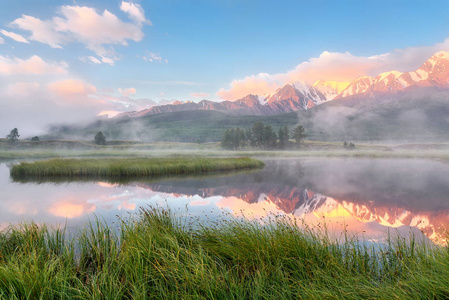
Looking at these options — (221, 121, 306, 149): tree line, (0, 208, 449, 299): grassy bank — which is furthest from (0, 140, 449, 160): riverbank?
(0, 208, 449, 299): grassy bank

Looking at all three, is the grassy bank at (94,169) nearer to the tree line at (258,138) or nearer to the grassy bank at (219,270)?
the grassy bank at (219,270)

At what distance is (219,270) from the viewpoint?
4953 mm

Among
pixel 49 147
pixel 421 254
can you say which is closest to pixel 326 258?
pixel 421 254

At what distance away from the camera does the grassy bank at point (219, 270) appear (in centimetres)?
377

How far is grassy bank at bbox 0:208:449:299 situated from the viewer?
3.77 m

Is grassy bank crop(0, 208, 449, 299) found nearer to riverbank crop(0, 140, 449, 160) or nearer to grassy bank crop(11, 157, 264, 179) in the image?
grassy bank crop(11, 157, 264, 179)

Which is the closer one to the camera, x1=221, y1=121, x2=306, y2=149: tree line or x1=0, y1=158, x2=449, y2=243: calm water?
x1=0, y1=158, x2=449, y2=243: calm water

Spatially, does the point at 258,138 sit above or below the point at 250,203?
above

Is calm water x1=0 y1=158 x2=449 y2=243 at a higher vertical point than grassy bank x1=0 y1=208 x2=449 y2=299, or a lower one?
lower

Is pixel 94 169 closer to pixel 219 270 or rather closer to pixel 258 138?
pixel 219 270

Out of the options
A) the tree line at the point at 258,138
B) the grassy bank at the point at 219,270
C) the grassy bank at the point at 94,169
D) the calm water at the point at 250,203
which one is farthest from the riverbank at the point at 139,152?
the grassy bank at the point at 219,270

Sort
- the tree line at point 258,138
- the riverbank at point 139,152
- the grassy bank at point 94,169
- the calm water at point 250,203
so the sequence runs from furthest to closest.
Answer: the tree line at point 258,138 → the riverbank at point 139,152 → the grassy bank at point 94,169 → the calm water at point 250,203

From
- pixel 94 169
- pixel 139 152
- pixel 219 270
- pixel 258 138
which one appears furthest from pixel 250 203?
pixel 258 138

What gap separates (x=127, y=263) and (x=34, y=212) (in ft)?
36.7
